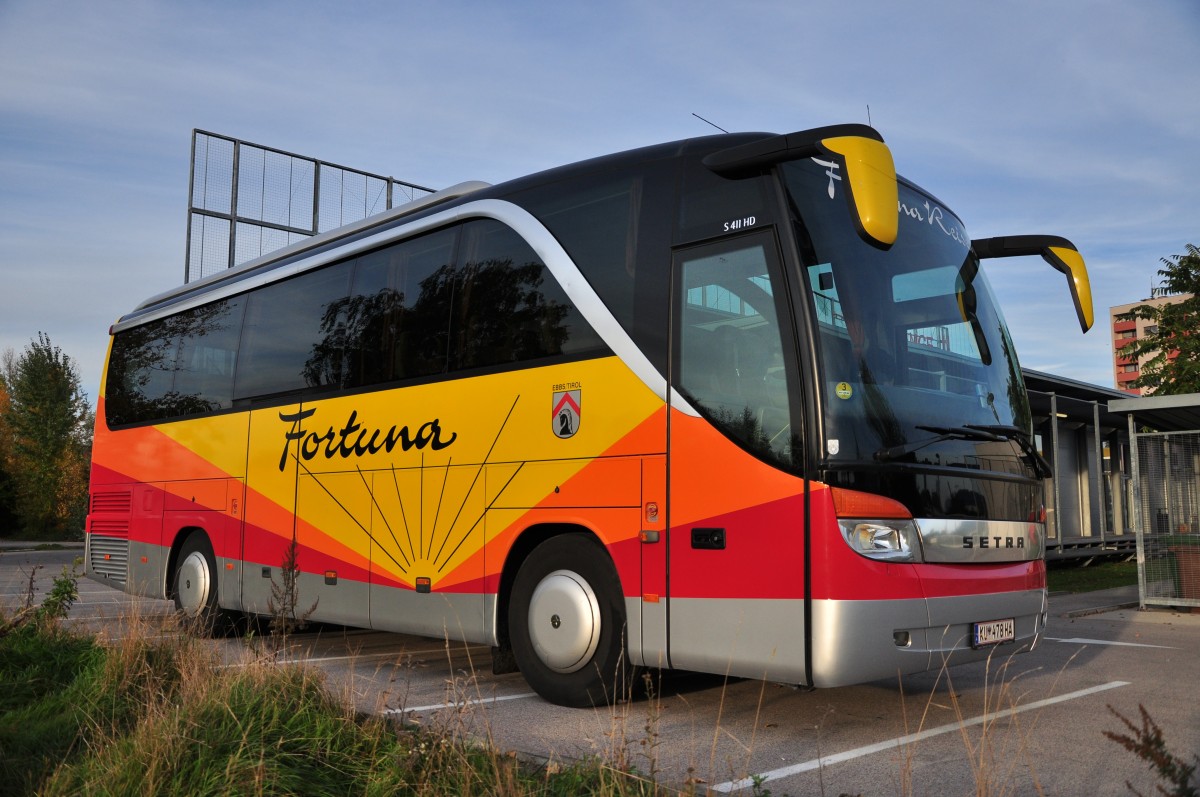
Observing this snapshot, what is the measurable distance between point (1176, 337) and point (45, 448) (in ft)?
134

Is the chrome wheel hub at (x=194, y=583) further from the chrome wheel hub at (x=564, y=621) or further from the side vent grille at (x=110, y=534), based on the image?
the chrome wheel hub at (x=564, y=621)

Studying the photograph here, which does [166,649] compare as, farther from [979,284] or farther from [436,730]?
[979,284]

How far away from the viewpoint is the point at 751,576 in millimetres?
5848

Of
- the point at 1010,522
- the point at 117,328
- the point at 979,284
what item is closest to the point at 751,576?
the point at 1010,522

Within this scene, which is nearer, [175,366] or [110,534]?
[175,366]

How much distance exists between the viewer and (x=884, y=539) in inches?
224

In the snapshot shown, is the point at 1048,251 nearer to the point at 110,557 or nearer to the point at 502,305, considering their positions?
the point at 502,305

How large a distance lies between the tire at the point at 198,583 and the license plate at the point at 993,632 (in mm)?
7393

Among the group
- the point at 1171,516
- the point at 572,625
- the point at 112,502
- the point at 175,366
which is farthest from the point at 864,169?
the point at 1171,516

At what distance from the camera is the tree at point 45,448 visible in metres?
43.8

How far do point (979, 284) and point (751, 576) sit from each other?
2.81m

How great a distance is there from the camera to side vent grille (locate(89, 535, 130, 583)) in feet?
41.3

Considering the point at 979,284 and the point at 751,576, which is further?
the point at 979,284

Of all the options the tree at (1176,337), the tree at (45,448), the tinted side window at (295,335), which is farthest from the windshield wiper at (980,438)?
the tree at (45,448)
